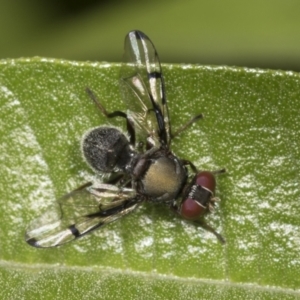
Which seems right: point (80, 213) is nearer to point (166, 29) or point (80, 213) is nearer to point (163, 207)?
point (163, 207)

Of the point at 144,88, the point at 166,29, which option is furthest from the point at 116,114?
the point at 166,29

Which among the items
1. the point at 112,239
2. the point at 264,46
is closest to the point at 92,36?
the point at 264,46

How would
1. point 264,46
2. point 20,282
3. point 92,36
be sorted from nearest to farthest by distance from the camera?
point 20,282 → point 264,46 → point 92,36

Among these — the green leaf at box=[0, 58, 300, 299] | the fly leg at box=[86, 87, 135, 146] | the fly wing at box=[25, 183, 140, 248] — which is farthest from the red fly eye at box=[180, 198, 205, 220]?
the fly leg at box=[86, 87, 135, 146]

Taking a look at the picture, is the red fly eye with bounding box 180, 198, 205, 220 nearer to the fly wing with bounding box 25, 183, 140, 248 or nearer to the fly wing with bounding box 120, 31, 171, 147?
the fly wing with bounding box 25, 183, 140, 248

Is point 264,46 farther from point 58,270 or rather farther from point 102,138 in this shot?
point 58,270

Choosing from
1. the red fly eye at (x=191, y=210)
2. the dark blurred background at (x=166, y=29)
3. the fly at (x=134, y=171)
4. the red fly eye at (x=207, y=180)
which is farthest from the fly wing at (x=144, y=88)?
the dark blurred background at (x=166, y=29)

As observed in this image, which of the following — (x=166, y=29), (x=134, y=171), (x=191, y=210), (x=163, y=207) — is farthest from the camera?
(x=166, y=29)
